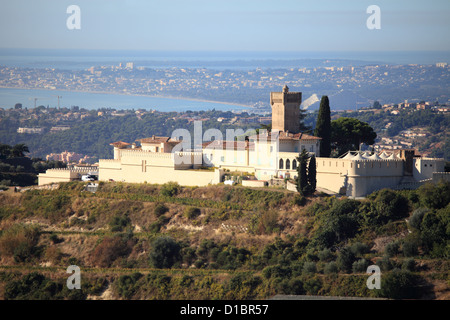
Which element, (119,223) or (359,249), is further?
(119,223)

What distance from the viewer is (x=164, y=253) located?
144 ft

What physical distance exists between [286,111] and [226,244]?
8.89 metres

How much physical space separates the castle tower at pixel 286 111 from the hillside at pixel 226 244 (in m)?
4.83

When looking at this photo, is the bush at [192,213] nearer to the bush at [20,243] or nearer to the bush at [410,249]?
the bush at [20,243]

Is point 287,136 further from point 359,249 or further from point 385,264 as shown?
point 385,264

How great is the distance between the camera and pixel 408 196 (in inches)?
1652

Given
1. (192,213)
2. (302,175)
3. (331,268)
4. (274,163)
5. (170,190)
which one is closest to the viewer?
(331,268)

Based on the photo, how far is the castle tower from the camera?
4912cm

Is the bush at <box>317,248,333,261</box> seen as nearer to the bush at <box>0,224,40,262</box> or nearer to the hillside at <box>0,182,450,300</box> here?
the hillside at <box>0,182,450,300</box>

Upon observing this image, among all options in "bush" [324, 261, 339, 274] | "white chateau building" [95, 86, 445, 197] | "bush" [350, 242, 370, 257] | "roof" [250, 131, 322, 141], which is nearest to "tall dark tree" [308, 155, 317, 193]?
"white chateau building" [95, 86, 445, 197]

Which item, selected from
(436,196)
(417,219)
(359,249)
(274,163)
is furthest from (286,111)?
(417,219)

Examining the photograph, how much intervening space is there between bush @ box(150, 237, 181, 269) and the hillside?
0.15ft
